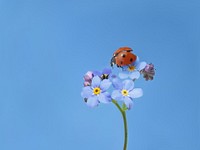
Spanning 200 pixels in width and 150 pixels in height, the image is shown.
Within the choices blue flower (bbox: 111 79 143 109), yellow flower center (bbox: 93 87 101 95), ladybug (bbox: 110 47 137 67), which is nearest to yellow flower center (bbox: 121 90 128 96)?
blue flower (bbox: 111 79 143 109)

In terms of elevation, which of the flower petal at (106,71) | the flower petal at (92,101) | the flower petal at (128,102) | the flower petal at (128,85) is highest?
the flower petal at (106,71)

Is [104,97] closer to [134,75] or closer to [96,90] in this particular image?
[96,90]

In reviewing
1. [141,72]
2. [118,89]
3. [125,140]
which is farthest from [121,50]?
[125,140]

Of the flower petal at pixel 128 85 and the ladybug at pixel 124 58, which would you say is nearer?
the flower petal at pixel 128 85

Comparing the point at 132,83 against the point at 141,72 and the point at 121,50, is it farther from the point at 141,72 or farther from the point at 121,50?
the point at 121,50

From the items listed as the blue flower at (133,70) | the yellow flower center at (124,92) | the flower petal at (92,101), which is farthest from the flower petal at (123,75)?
the flower petal at (92,101)

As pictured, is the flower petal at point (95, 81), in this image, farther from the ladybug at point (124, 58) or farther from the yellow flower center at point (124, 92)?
the ladybug at point (124, 58)

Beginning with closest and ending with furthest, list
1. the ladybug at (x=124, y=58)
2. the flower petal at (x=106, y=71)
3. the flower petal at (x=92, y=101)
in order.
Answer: the flower petal at (x=92, y=101) < the flower petal at (x=106, y=71) < the ladybug at (x=124, y=58)
